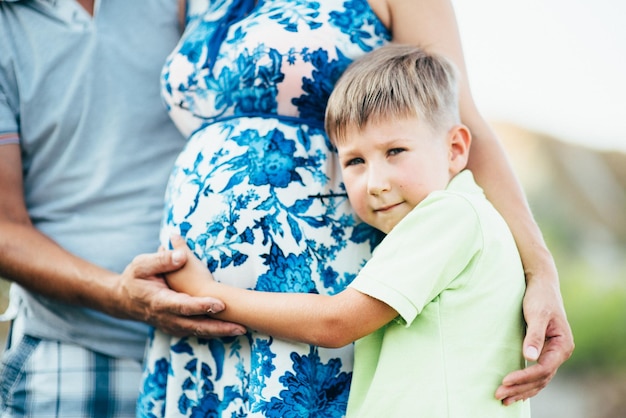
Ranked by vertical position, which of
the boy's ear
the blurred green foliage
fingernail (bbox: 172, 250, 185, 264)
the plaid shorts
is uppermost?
the boy's ear

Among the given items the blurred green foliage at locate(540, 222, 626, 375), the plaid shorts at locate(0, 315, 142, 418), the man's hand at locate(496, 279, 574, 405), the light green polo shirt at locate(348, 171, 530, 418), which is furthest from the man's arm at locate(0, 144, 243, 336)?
the blurred green foliage at locate(540, 222, 626, 375)

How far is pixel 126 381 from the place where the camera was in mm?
2104

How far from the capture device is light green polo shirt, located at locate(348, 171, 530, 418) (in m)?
1.41

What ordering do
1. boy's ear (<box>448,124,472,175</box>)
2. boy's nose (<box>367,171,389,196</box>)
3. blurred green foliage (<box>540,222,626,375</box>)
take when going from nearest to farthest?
boy's nose (<box>367,171,389,196</box>) → boy's ear (<box>448,124,472,175</box>) → blurred green foliage (<box>540,222,626,375</box>)

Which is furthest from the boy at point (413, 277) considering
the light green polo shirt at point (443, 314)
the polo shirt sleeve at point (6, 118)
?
the polo shirt sleeve at point (6, 118)

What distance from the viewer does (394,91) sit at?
159 cm

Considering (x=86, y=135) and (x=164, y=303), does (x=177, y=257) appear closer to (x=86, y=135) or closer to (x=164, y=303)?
(x=164, y=303)

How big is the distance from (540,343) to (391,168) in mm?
463

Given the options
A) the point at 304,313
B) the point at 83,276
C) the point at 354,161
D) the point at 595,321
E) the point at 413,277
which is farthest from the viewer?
the point at 595,321

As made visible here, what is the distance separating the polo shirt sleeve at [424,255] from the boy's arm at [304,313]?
41mm

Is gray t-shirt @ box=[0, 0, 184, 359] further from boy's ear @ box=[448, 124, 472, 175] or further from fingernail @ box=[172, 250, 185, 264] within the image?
boy's ear @ box=[448, 124, 472, 175]

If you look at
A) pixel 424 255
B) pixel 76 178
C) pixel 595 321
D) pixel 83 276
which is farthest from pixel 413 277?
pixel 595 321

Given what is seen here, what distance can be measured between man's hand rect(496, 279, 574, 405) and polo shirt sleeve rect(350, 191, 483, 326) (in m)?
0.18

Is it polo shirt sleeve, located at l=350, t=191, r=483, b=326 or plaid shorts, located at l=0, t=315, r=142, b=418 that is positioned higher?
polo shirt sleeve, located at l=350, t=191, r=483, b=326
